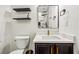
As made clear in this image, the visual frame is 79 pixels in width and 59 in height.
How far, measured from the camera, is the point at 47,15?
83.8 inches

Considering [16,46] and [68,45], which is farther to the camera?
[16,46]

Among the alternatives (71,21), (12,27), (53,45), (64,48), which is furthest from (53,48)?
(12,27)

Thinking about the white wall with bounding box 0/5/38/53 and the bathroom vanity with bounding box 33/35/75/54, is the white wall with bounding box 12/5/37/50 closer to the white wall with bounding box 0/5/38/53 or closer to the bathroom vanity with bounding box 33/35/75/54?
the white wall with bounding box 0/5/38/53

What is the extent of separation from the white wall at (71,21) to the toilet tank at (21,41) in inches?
27.3

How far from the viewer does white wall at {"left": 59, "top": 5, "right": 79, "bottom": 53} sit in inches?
69.7

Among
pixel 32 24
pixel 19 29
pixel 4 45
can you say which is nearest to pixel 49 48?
pixel 32 24

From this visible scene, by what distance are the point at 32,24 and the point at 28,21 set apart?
100mm

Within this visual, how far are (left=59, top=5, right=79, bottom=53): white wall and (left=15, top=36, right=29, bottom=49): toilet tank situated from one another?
27.3 inches

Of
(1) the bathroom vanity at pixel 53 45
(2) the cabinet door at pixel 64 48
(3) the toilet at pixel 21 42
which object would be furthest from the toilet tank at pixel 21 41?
(2) the cabinet door at pixel 64 48

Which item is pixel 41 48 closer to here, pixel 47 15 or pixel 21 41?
pixel 21 41

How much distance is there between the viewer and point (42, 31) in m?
2.15

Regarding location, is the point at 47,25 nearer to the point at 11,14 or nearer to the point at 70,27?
the point at 70,27

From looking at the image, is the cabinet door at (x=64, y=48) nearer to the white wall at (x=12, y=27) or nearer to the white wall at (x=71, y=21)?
the white wall at (x=71, y=21)

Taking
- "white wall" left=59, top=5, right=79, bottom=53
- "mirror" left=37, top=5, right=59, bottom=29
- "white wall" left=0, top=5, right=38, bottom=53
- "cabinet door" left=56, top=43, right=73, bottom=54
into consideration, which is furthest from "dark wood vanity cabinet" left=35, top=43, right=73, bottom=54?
"mirror" left=37, top=5, right=59, bottom=29
